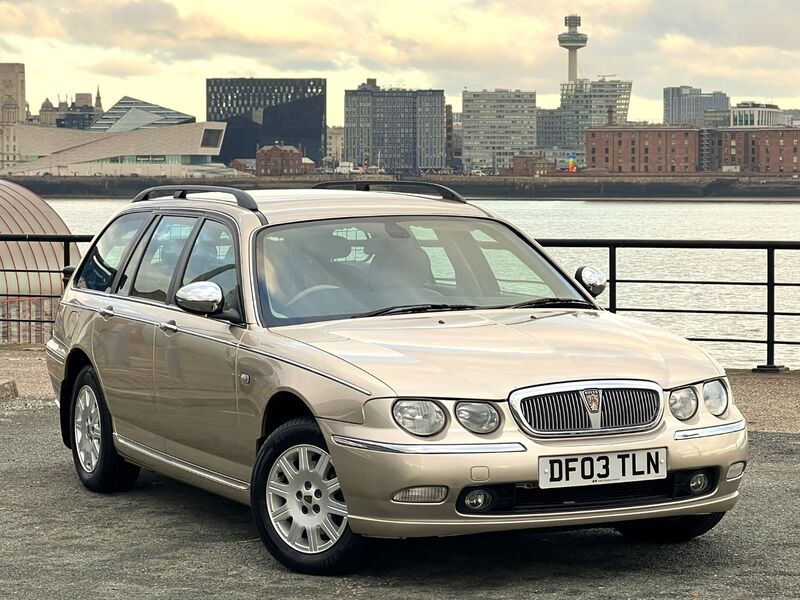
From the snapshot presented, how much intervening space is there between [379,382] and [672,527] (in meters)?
1.48

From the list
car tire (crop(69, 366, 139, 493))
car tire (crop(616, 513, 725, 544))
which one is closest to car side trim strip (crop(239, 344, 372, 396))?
car tire (crop(616, 513, 725, 544))

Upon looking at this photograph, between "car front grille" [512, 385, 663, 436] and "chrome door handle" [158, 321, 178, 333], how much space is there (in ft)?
6.31

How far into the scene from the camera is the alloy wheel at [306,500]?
5.19 m

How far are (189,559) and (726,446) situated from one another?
2074 millimetres

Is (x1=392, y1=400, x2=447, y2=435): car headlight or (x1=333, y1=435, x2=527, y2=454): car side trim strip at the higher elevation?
(x1=392, y1=400, x2=447, y2=435): car headlight

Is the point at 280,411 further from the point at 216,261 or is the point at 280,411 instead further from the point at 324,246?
the point at 216,261

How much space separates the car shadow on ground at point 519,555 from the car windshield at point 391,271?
3.13ft

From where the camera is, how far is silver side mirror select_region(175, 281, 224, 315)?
230 inches

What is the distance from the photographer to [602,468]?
5016mm

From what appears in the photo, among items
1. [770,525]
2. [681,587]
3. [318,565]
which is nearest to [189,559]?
[318,565]

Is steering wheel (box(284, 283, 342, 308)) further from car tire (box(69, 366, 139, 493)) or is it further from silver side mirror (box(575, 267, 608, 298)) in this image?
car tire (box(69, 366, 139, 493))

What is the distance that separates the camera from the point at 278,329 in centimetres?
570

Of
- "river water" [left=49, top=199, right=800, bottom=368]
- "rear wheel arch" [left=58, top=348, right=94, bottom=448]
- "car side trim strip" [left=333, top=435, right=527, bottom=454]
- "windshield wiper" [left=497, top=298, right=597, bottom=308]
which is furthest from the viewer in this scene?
"river water" [left=49, top=199, right=800, bottom=368]

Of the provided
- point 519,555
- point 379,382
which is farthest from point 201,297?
point 519,555
